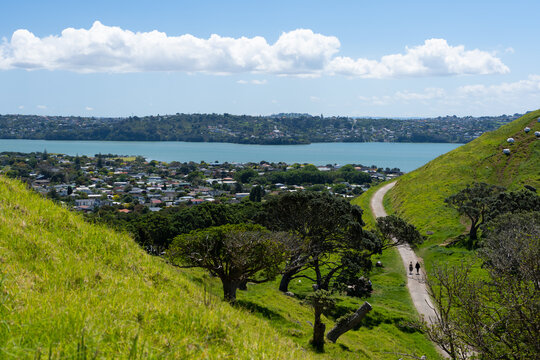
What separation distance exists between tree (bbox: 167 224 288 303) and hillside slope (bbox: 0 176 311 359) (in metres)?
9.20

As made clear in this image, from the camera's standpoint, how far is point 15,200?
8812 mm

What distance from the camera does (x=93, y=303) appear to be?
5430 mm

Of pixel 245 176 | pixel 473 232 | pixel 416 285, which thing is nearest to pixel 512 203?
pixel 473 232

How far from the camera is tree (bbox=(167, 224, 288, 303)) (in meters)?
18.2

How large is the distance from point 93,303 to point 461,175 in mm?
67132

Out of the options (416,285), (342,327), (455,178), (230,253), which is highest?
(455,178)

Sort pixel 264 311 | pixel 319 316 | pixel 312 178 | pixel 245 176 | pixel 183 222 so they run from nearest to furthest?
pixel 319 316, pixel 264 311, pixel 183 222, pixel 312 178, pixel 245 176

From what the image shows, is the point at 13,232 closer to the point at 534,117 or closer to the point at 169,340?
the point at 169,340

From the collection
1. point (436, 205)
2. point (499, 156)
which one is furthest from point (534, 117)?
point (436, 205)

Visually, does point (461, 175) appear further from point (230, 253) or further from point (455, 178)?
point (230, 253)

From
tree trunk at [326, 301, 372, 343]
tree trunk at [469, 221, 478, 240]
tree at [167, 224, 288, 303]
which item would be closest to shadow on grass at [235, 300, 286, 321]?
tree at [167, 224, 288, 303]

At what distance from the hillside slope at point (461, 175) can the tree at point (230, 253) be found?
3019 cm

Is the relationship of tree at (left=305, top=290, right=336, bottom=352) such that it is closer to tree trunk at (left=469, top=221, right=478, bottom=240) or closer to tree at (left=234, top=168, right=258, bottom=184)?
tree trunk at (left=469, top=221, right=478, bottom=240)

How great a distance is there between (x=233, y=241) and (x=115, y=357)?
1435cm
